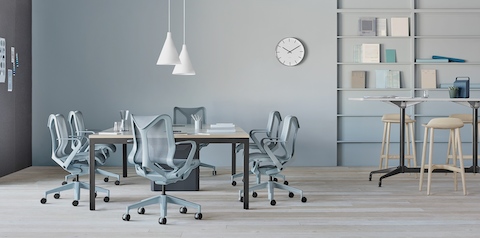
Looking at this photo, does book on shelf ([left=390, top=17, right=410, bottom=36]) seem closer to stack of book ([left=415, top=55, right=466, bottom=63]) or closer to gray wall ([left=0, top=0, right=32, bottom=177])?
stack of book ([left=415, top=55, right=466, bottom=63])

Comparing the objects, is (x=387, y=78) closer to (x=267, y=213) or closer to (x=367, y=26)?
(x=367, y=26)

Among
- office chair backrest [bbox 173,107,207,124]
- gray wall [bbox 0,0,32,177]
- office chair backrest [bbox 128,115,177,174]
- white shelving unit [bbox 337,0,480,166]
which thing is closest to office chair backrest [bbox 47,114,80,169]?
office chair backrest [bbox 128,115,177,174]

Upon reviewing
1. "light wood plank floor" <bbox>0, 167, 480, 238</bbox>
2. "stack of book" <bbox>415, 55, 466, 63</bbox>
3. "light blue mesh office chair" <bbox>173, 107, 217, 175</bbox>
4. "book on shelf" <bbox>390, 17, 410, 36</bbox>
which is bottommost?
"light wood plank floor" <bbox>0, 167, 480, 238</bbox>

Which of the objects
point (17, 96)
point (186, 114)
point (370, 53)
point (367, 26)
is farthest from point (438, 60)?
point (17, 96)

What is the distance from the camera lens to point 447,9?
8.27 meters

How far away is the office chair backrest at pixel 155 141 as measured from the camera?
14.8ft

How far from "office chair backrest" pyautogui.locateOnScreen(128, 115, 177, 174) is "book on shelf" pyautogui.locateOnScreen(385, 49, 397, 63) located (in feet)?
15.5

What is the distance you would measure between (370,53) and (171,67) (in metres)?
2.87

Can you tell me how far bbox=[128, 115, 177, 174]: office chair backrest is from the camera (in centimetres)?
450

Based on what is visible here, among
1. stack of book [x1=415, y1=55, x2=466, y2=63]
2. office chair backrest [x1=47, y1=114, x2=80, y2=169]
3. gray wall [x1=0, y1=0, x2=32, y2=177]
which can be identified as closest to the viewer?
office chair backrest [x1=47, y1=114, x2=80, y2=169]

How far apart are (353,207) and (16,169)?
4794mm

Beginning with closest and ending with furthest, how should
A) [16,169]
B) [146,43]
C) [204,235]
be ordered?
[204,235] → [16,169] → [146,43]

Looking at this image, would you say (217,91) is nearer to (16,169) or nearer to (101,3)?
(101,3)

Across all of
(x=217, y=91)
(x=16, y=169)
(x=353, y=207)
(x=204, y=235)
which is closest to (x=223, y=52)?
(x=217, y=91)
